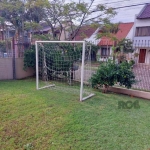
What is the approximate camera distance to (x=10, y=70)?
6.04m

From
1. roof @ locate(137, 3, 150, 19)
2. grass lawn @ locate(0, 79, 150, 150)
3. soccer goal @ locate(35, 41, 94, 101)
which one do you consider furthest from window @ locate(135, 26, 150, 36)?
grass lawn @ locate(0, 79, 150, 150)

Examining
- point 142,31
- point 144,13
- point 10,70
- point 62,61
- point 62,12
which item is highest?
point 144,13

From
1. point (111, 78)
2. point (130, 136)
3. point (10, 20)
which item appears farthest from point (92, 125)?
point (10, 20)

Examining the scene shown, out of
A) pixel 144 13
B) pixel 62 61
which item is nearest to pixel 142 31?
pixel 144 13

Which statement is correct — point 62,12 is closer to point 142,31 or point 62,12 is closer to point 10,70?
point 10,70

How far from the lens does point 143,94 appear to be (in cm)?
→ 418

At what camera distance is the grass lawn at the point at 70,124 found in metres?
2.01

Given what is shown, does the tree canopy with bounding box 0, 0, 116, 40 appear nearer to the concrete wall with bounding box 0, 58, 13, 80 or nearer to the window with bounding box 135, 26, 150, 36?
the concrete wall with bounding box 0, 58, 13, 80

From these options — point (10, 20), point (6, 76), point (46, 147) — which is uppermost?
point (10, 20)

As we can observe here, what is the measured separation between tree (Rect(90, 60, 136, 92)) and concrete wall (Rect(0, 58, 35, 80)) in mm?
3449

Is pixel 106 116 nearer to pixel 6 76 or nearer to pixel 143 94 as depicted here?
pixel 143 94

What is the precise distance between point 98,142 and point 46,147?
0.73m

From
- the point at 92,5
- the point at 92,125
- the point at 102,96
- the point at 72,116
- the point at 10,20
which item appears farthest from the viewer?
the point at 10,20

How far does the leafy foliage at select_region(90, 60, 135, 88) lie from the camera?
4.10m
